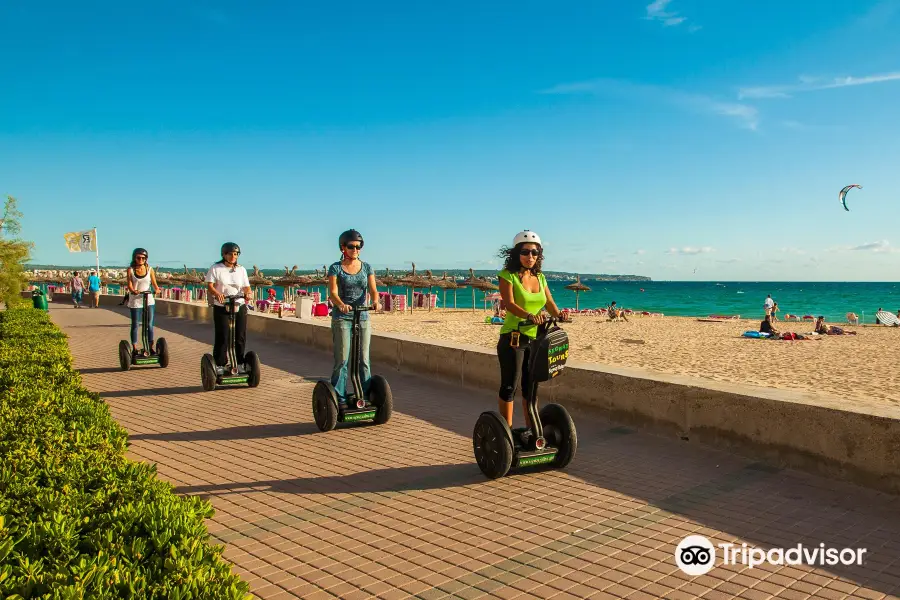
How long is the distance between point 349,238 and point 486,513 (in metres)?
3.18

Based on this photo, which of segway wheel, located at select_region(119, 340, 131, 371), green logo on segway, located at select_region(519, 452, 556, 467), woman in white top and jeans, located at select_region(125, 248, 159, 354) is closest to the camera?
green logo on segway, located at select_region(519, 452, 556, 467)

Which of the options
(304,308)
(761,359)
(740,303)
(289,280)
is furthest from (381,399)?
(740,303)

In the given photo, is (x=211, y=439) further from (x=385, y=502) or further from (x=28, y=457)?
(x=28, y=457)

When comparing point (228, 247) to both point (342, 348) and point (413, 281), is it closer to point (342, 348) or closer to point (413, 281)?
point (342, 348)

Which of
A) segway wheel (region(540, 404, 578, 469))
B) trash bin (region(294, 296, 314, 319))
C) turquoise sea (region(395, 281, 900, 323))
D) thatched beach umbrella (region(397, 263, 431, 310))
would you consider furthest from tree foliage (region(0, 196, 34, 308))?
turquoise sea (region(395, 281, 900, 323))

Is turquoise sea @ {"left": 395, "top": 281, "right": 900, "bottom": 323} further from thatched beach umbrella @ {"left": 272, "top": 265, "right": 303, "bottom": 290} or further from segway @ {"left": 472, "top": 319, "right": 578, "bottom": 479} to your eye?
segway @ {"left": 472, "top": 319, "right": 578, "bottom": 479}

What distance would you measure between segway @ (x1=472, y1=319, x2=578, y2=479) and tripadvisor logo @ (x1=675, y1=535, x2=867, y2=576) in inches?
51.3

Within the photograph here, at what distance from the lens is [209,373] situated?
8195 mm

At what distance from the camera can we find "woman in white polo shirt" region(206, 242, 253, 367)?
8070mm

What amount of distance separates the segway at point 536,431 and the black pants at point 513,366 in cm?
1

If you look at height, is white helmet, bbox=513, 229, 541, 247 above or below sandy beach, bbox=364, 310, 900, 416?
above

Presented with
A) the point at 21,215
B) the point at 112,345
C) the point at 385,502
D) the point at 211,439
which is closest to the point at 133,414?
the point at 211,439

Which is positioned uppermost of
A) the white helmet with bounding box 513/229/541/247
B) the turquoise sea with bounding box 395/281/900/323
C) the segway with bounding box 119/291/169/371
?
the white helmet with bounding box 513/229/541/247

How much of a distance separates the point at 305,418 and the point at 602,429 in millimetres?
2932
